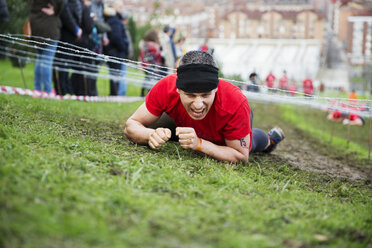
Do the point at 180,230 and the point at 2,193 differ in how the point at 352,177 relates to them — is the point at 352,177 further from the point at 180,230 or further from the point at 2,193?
the point at 2,193

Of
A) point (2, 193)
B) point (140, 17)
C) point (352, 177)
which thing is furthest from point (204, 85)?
point (140, 17)

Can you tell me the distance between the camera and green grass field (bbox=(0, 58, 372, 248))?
2.12 m

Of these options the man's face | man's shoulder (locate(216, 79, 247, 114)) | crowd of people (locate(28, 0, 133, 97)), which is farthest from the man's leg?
crowd of people (locate(28, 0, 133, 97))

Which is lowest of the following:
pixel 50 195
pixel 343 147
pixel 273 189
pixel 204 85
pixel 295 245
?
pixel 343 147

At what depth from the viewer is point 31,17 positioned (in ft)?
21.9

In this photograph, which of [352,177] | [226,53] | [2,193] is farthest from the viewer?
[226,53]

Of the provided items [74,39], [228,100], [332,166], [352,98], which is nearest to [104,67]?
[74,39]

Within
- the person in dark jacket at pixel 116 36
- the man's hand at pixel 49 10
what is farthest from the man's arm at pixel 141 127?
the person in dark jacket at pixel 116 36

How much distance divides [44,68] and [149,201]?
517cm

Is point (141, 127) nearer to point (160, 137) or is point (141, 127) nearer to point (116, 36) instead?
point (160, 137)

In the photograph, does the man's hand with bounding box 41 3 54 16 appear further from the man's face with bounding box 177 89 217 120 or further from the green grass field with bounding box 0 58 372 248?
the man's face with bounding box 177 89 217 120

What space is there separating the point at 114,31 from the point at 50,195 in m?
7.80

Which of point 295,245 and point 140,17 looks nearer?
point 295,245

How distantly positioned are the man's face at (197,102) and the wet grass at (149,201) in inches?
19.1
